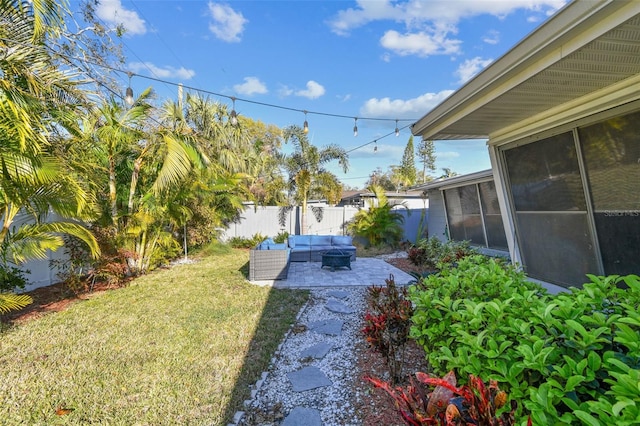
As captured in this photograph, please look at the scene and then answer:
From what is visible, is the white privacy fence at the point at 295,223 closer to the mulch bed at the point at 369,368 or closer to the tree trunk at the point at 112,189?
the tree trunk at the point at 112,189

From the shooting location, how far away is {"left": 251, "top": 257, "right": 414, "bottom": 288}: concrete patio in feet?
23.2

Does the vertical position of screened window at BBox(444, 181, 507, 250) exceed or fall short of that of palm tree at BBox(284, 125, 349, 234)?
it falls short

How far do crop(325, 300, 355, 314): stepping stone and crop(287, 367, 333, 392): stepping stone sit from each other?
→ 1.92m

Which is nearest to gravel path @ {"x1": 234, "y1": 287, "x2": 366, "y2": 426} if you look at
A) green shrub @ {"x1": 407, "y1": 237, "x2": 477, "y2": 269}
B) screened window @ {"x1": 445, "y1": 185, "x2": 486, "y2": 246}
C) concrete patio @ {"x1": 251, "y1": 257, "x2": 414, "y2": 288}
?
concrete patio @ {"x1": 251, "y1": 257, "x2": 414, "y2": 288}

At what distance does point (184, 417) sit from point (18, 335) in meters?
3.62

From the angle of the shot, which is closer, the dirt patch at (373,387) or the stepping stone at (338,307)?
the dirt patch at (373,387)

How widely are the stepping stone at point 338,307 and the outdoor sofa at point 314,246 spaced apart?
396 cm

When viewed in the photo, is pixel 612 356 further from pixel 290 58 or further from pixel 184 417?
pixel 290 58

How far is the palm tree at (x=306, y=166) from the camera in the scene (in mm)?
13305

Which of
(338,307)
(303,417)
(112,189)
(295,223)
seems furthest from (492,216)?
(112,189)

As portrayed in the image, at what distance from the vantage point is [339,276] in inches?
310

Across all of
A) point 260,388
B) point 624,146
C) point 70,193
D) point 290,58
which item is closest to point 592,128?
point 624,146

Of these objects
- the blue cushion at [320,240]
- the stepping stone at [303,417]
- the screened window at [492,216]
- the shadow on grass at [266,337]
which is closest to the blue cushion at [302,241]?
the blue cushion at [320,240]

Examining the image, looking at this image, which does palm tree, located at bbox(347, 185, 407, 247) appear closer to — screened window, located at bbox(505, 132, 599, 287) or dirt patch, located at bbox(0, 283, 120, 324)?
screened window, located at bbox(505, 132, 599, 287)
